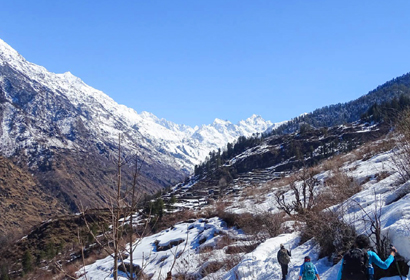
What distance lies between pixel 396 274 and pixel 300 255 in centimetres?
479

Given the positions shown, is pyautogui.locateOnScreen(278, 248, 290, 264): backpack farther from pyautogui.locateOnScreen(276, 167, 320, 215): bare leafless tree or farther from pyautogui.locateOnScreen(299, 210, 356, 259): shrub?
pyautogui.locateOnScreen(276, 167, 320, 215): bare leafless tree

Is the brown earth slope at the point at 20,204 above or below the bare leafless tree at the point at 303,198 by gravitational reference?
above

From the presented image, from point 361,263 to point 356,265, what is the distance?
103 millimetres

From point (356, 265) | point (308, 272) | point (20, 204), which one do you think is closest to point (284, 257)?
point (308, 272)

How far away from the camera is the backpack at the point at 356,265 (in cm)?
585

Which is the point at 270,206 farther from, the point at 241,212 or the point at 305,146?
the point at 305,146

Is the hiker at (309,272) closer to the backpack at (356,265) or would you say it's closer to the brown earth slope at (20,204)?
the backpack at (356,265)

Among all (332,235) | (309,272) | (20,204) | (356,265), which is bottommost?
(309,272)

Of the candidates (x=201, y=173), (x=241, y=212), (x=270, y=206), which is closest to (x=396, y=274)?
(x=270, y=206)

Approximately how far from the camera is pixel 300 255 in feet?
36.2

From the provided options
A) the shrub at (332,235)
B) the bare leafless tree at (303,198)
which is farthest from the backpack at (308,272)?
the bare leafless tree at (303,198)

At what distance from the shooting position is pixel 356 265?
5902mm

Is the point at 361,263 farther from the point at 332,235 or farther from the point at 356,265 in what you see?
the point at 332,235

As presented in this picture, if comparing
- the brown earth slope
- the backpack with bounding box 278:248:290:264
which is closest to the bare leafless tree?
the backpack with bounding box 278:248:290:264
